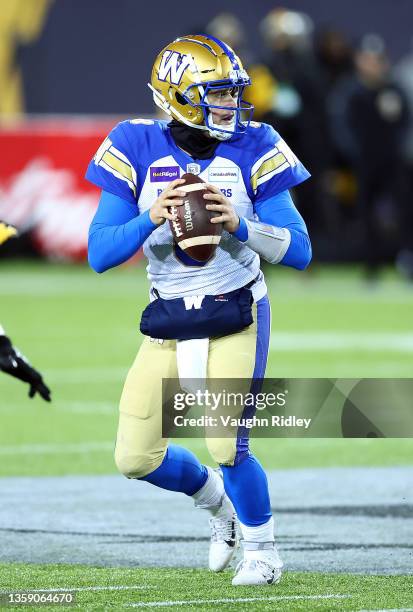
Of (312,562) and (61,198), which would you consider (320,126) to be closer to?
(61,198)

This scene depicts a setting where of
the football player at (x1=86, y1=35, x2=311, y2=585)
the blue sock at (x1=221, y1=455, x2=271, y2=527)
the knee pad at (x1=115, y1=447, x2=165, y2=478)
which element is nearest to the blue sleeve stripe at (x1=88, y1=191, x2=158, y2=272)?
the football player at (x1=86, y1=35, x2=311, y2=585)

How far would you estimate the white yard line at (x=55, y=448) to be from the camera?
896 cm

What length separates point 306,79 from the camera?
18.8 m

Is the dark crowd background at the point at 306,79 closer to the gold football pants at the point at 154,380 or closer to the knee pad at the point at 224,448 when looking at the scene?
the gold football pants at the point at 154,380

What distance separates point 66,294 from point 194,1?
6.66 meters

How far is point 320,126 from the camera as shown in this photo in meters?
19.6

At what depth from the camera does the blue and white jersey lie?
19.6ft

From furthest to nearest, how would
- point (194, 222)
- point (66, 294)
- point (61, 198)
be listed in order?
1. point (61, 198)
2. point (66, 294)
3. point (194, 222)

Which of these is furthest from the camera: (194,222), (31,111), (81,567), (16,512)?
(31,111)

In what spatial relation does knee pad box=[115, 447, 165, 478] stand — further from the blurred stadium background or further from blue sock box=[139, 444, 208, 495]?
the blurred stadium background

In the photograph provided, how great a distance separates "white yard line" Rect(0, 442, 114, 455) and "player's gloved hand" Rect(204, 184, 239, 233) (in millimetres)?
3463

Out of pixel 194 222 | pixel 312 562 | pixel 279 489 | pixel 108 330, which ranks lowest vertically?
pixel 108 330

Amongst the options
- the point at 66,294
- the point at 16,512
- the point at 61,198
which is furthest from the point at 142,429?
the point at 61,198

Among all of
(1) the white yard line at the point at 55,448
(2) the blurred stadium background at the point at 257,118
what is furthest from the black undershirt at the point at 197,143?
(2) the blurred stadium background at the point at 257,118
